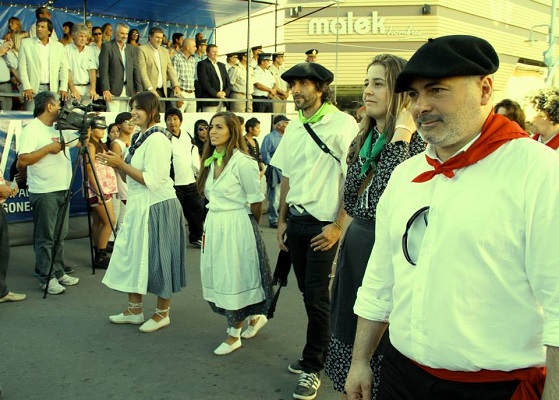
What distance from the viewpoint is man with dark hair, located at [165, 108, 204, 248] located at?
7.60 metres

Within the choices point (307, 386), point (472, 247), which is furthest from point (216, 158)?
point (472, 247)

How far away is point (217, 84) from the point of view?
1116cm

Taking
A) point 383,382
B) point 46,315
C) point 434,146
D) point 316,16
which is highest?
point 316,16

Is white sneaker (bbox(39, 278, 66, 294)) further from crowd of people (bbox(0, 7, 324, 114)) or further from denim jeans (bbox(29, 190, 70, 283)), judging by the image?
crowd of people (bbox(0, 7, 324, 114))

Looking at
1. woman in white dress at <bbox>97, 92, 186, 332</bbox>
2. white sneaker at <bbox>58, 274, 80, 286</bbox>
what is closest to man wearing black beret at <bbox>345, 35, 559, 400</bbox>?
woman in white dress at <bbox>97, 92, 186, 332</bbox>

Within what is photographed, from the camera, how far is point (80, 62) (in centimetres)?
931

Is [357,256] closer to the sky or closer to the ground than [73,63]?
closer to the ground

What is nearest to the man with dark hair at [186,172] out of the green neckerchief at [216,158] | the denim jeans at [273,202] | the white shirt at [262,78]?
the denim jeans at [273,202]

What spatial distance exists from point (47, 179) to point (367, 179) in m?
4.23

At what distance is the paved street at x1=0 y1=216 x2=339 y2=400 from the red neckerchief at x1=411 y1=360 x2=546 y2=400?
232cm

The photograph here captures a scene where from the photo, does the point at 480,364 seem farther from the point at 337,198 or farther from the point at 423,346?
the point at 337,198

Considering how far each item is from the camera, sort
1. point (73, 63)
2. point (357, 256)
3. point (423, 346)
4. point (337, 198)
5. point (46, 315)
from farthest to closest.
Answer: point (73, 63) → point (46, 315) → point (337, 198) → point (357, 256) → point (423, 346)

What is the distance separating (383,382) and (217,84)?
9.67 m

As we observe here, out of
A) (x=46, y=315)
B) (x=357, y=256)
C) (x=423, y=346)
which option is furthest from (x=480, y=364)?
(x=46, y=315)
